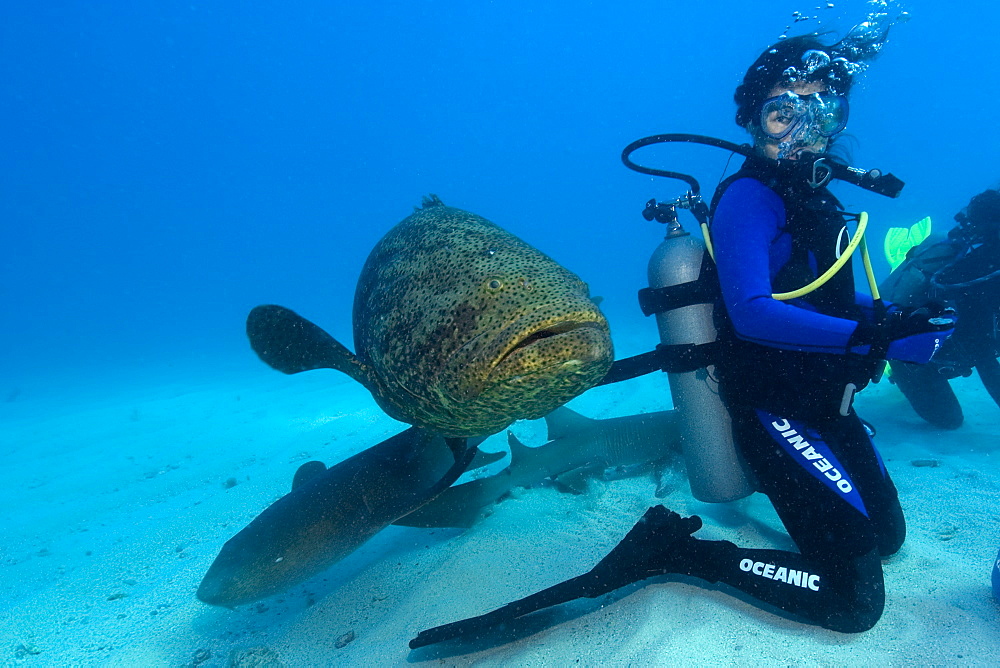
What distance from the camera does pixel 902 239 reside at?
883 cm

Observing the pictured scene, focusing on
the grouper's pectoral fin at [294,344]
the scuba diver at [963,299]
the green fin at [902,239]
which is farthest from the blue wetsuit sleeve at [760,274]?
the green fin at [902,239]

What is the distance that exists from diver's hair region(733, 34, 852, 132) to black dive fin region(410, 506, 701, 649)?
3370 millimetres

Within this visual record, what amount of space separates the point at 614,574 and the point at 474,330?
187 cm

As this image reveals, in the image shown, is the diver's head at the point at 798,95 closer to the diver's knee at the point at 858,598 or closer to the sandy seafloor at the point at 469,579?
the diver's knee at the point at 858,598

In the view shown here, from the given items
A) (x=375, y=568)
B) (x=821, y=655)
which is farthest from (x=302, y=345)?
(x=821, y=655)

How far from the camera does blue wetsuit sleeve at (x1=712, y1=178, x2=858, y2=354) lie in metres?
2.91

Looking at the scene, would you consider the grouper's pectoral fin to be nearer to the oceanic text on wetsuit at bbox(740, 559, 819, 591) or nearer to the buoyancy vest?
the oceanic text on wetsuit at bbox(740, 559, 819, 591)

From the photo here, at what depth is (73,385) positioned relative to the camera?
79.4 feet

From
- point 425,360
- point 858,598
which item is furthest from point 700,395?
point 425,360

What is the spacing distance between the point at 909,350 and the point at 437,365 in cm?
307

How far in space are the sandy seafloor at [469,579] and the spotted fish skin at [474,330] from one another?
4.72 ft

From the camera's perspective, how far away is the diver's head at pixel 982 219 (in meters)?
5.53

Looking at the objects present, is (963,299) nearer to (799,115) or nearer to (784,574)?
(799,115)

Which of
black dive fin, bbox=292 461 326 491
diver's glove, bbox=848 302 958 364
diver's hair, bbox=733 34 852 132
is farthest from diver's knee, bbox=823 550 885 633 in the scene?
black dive fin, bbox=292 461 326 491
